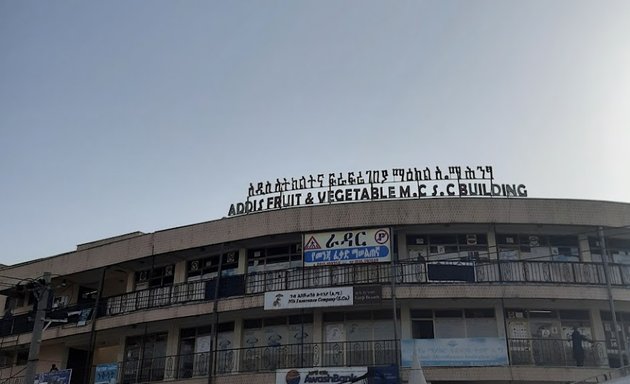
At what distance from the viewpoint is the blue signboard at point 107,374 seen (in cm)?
2703

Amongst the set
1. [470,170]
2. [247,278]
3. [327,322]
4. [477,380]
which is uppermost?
[470,170]

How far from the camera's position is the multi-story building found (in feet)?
74.8

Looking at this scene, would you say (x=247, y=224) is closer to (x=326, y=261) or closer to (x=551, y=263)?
(x=326, y=261)

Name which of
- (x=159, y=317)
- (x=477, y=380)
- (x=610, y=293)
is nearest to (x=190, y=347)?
(x=159, y=317)

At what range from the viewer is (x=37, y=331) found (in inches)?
874

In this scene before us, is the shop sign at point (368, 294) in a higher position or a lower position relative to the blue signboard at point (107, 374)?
higher

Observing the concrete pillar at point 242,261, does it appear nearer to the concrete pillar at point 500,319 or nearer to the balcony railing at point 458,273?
the balcony railing at point 458,273

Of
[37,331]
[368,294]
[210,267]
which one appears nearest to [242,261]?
[210,267]

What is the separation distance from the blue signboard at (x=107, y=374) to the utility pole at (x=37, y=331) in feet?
15.8

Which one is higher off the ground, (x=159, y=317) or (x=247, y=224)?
(x=247, y=224)

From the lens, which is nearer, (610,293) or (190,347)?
(610,293)

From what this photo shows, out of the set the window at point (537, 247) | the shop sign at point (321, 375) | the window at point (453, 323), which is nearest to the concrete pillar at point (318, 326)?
the shop sign at point (321, 375)

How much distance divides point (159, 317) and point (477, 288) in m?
12.3

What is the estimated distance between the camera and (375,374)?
21891 mm
